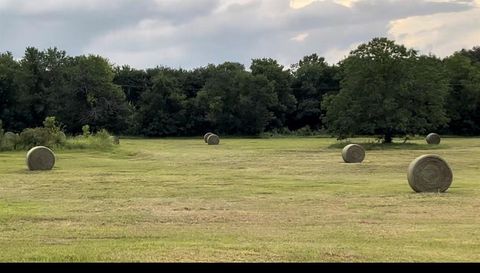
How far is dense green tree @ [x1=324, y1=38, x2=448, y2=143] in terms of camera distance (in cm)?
5847

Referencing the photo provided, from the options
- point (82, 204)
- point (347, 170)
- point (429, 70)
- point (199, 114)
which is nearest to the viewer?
point (82, 204)

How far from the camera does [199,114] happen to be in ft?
314

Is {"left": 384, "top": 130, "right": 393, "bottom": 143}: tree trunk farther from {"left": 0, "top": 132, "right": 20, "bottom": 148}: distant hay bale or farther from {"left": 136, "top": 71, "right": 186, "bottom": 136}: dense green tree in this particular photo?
{"left": 136, "top": 71, "right": 186, "bottom": 136}: dense green tree

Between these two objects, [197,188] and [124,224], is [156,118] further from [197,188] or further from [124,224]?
[124,224]

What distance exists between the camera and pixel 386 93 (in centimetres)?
5909

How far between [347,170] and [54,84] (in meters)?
71.4

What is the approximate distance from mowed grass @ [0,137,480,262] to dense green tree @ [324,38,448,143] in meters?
33.8

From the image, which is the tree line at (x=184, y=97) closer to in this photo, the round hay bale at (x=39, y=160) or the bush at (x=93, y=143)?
the bush at (x=93, y=143)

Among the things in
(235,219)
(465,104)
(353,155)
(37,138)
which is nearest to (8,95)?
(37,138)

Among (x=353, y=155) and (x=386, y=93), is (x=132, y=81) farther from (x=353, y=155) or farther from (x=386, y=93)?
(x=353, y=155)

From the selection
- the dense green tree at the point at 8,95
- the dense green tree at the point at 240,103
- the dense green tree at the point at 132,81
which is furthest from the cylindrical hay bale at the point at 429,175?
the dense green tree at the point at 132,81

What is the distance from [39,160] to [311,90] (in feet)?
246

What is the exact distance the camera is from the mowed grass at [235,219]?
9195 millimetres

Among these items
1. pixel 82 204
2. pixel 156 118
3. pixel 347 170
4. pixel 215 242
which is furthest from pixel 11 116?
pixel 215 242
